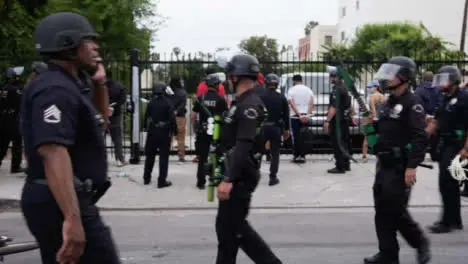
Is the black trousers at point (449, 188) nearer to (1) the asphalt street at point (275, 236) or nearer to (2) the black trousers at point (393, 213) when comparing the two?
(1) the asphalt street at point (275, 236)

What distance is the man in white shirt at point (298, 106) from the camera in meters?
13.8

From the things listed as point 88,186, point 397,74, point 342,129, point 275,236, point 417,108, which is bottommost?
point 275,236

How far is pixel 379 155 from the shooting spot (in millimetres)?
6375

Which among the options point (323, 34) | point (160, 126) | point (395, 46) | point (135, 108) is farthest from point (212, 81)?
point (323, 34)

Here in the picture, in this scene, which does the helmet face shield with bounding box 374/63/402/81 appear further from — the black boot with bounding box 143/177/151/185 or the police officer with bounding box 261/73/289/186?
the black boot with bounding box 143/177/151/185

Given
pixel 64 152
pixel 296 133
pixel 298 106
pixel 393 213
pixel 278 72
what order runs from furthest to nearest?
pixel 278 72 → pixel 296 133 → pixel 298 106 → pixel 393 213 → pixel 64 152

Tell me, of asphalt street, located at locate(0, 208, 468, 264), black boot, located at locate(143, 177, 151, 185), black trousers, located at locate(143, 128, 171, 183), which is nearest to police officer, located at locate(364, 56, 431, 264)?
asphalt street, located at locate(0, 208, 468, 264)

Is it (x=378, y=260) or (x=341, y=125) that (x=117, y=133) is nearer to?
(x=341, y=125)

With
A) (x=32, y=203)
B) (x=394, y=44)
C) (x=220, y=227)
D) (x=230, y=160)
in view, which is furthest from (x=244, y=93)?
(x=394, y=44)

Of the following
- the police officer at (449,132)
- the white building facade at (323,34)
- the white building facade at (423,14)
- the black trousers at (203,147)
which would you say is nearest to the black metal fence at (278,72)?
the black trousers at (203,147)

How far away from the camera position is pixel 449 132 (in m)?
7.96

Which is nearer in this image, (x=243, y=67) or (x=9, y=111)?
(x=243, y=67)

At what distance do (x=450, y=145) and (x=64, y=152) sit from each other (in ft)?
18.4

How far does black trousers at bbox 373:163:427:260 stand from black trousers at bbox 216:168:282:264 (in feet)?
4.19
